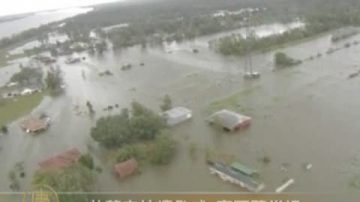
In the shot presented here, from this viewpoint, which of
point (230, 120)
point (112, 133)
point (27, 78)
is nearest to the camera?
point (112, 133)

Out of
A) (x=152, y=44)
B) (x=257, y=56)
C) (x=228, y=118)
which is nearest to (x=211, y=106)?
(x=228, y=118)

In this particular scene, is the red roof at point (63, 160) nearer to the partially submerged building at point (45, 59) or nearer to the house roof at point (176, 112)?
the house roof at point (176, 112)

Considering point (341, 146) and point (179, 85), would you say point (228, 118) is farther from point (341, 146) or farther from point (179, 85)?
point (179, 85)

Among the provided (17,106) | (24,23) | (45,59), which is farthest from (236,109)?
(24,23)

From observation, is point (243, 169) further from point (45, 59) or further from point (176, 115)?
point (45, 59)

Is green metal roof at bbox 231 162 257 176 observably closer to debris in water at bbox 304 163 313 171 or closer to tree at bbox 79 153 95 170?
debris in water at bbox 304 163 313 171

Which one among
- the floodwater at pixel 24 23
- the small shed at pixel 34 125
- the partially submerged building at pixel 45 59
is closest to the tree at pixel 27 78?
the partially submerged building at pixel 45 59
